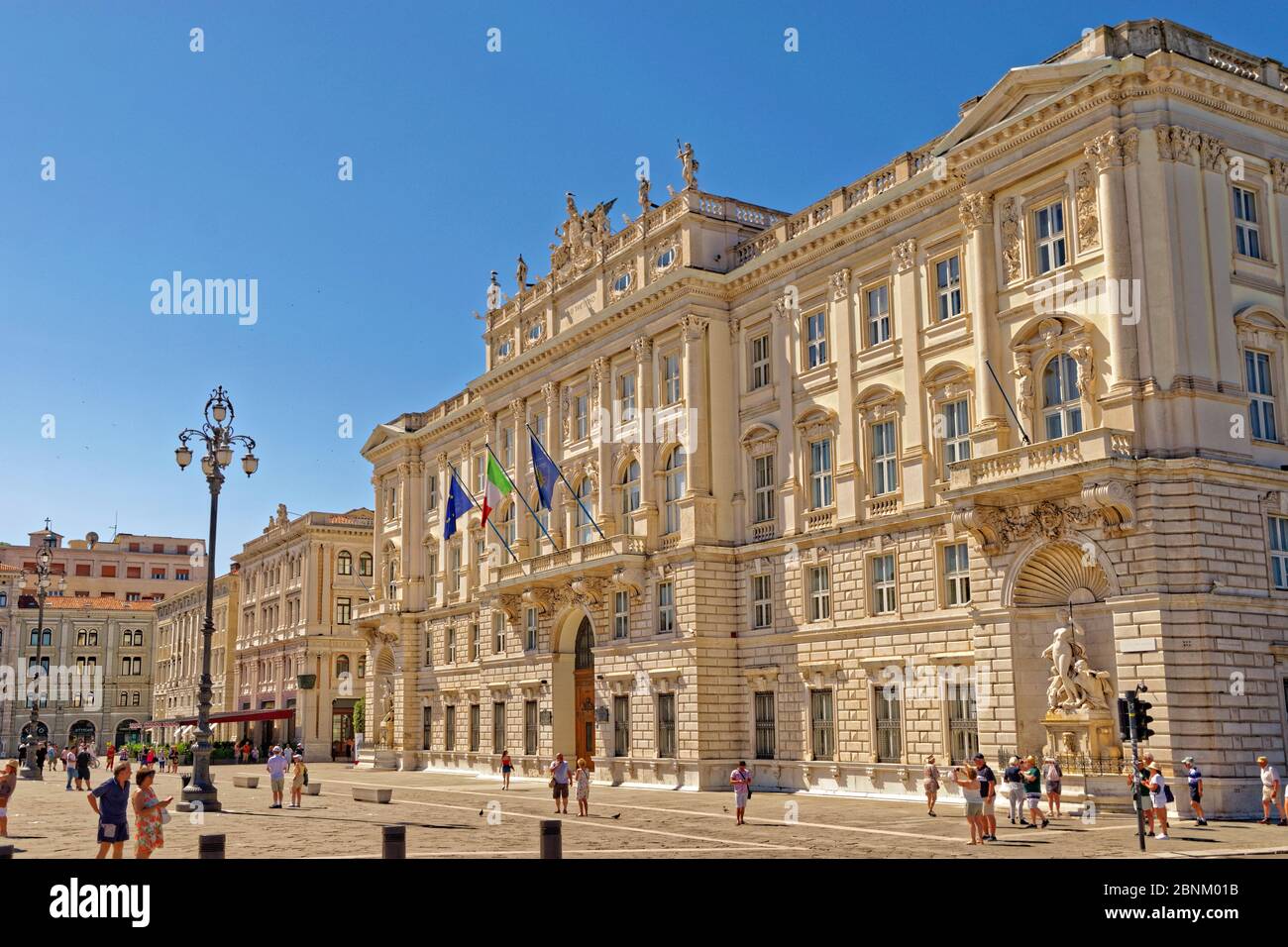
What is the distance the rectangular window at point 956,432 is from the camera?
37.5 m

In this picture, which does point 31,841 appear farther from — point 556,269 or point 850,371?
point 556,269

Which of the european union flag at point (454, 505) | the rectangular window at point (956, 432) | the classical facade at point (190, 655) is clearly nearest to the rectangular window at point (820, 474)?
the rectangular window at point (956, 432)

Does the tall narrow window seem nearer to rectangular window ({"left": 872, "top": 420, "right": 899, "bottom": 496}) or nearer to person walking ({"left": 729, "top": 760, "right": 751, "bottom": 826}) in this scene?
rectangular window ({"left": 872, "top": 420, "right": 899, "bottom": 496})

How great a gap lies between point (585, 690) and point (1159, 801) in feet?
99.4

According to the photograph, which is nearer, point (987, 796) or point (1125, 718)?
point (1125, 718)

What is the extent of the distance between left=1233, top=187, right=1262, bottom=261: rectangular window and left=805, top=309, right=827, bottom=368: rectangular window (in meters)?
13.5

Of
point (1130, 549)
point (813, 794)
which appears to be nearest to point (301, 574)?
point (813, 794)

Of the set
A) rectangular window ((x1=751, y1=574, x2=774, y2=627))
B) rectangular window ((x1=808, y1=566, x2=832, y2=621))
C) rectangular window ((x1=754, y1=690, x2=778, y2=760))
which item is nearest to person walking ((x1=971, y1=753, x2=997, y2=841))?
rectangular window ((x1=808, y1=566, x2=832, y2=621))

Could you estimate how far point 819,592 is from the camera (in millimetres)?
42344

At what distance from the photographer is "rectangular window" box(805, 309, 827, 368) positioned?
4344 centimetres

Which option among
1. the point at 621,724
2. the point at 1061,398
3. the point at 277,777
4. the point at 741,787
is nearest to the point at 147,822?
the point at 741,787

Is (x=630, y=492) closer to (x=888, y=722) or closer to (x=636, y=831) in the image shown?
(x=888, y=722)

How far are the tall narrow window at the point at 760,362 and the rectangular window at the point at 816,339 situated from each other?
94.4 inches
